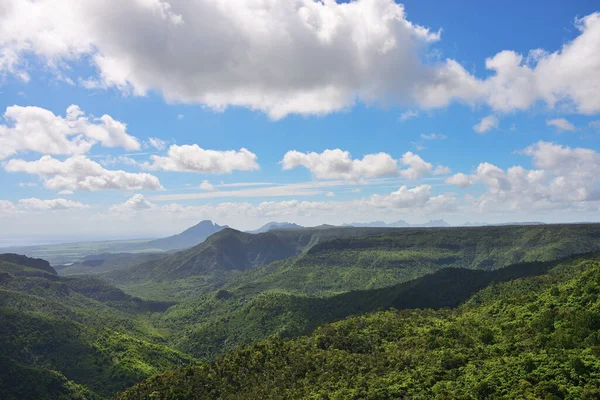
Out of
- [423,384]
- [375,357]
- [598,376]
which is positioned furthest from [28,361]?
[598,376]

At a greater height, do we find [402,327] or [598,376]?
[598,376]

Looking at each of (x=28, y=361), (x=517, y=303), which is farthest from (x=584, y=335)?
(x=28, y=361)

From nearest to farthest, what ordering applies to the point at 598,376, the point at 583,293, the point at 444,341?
the point at 598,376, the point at 583,293, the point at 444,341

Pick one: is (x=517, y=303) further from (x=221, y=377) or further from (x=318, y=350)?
(x=221, y=377)

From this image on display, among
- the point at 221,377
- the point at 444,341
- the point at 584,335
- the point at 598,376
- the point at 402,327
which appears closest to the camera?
the point at 598,376

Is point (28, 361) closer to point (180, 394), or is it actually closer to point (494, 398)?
point (180, 394)

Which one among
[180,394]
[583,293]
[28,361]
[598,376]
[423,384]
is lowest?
[28,361]

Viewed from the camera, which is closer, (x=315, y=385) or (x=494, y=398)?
(x=494, y=398)
